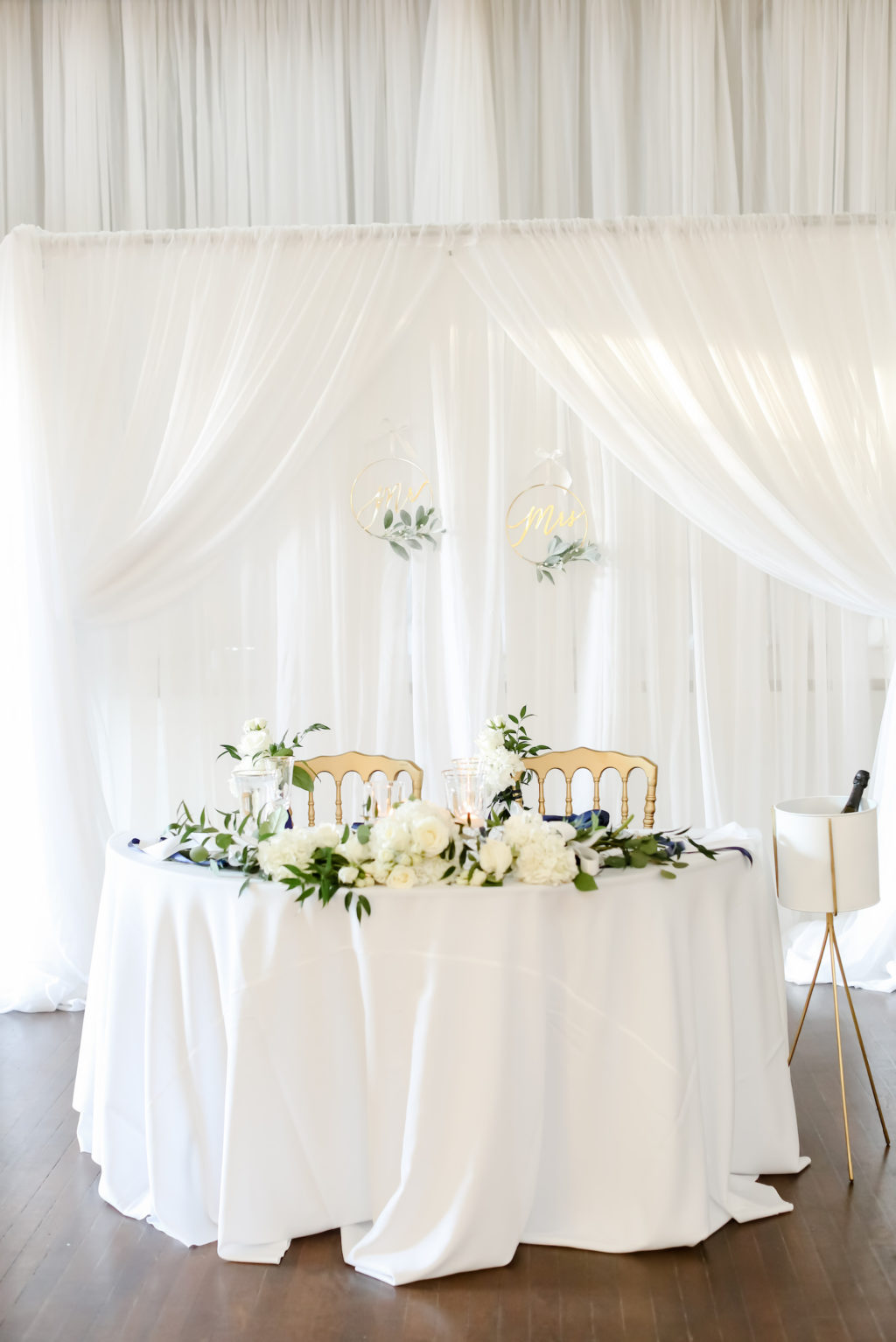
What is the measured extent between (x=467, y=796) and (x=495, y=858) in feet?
0.80

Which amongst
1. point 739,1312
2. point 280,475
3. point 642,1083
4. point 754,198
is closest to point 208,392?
point 280,475

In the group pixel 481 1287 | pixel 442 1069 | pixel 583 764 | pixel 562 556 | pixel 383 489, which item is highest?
pixel 383 489

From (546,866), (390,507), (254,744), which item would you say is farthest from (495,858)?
(390,507)

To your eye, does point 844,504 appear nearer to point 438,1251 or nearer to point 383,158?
point 383,158

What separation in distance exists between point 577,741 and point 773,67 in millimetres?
2591

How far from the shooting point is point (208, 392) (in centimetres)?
424

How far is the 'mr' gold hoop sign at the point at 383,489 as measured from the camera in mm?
4355

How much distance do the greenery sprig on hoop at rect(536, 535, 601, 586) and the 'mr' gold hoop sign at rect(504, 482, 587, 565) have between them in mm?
18

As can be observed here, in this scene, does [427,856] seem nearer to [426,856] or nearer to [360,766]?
[426,856]

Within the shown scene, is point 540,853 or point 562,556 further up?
point 562,556

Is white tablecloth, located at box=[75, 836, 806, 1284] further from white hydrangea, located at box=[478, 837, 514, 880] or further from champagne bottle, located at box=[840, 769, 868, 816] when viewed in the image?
champagne bottle, located at box=[840, 769, 868, 816]

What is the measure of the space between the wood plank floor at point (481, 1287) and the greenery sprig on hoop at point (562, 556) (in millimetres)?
2161

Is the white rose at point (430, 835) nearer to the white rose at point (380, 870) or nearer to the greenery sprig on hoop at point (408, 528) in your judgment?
the white rose at point (380, 870)

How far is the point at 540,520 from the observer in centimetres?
434
